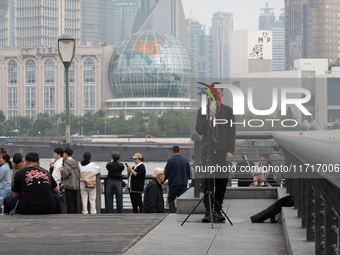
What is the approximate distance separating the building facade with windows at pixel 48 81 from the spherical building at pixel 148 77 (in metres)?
3.20

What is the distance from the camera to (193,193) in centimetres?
1170

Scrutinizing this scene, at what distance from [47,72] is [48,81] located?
2.18 metres

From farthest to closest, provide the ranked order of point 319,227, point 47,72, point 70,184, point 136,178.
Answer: point 47,72
point 136,178
point 70,184
point 319,227

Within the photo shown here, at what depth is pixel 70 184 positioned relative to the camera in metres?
14.4

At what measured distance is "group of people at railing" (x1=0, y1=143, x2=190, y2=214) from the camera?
1056 centimetres

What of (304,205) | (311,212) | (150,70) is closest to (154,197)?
(304,205)

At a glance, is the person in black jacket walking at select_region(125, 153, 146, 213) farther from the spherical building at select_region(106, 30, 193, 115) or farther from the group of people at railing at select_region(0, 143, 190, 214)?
the spherical building at select_region(106, 30, 193, 115)

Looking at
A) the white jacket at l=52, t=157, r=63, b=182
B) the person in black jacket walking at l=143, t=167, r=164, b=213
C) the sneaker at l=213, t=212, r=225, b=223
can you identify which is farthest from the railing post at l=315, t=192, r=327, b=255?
the white jacket at l=52, t=157, r=63, b=182

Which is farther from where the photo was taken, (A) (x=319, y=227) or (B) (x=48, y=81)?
(B) (x=48, y=81)

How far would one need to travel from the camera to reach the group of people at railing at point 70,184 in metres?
10.6

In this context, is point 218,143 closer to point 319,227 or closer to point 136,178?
point 319,227

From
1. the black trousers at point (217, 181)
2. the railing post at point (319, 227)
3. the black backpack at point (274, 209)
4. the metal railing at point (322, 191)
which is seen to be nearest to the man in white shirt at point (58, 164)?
the black trousers at point (217, 181)

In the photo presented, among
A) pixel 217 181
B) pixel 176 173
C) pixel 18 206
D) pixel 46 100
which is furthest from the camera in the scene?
pixel 46 100

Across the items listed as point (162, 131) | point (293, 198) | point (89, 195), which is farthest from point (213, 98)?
point (162, 131)
